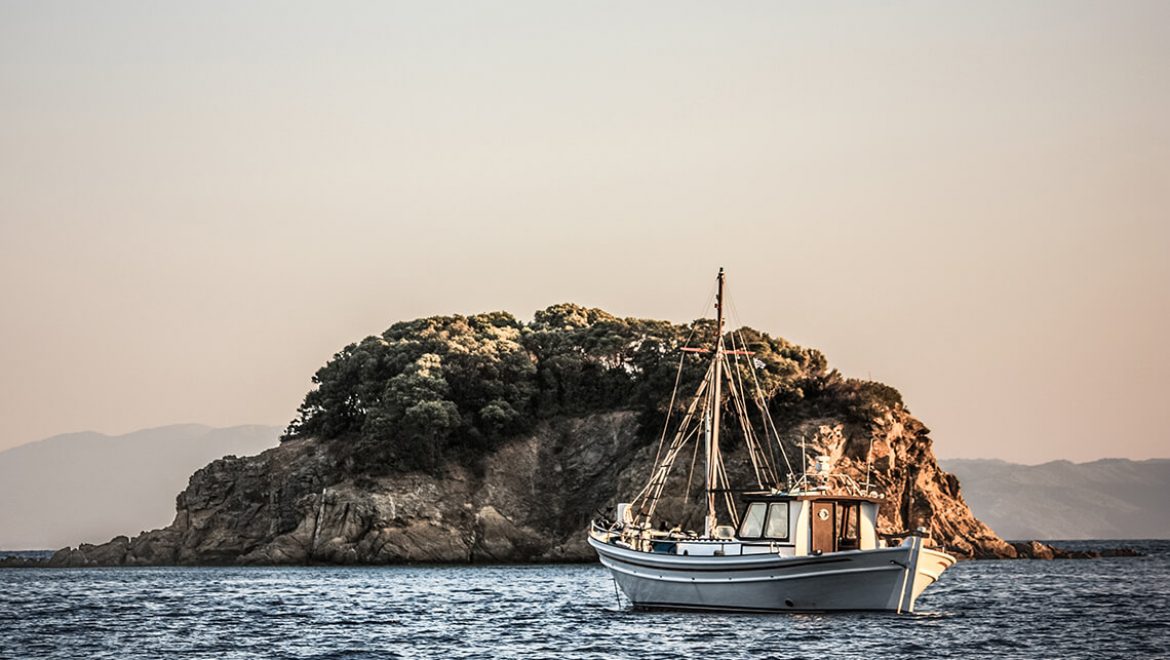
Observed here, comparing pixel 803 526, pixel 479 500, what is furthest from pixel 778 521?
pixel 479 500

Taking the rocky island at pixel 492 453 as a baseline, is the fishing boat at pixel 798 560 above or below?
below

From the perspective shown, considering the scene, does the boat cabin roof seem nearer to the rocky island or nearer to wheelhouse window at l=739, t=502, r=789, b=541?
wheelhouse window at l=739, t=502, r=789, b=541

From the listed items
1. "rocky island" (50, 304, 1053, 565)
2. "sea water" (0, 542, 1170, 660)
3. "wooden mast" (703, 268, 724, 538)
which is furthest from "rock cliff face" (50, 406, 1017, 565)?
"wooden mast" (703, 268, 724, 538)

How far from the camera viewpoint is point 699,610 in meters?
56.0

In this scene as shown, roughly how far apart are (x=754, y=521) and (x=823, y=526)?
256 centimetres

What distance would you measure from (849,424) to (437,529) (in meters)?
31.6

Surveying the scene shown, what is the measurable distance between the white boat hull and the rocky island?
53418 millimetres

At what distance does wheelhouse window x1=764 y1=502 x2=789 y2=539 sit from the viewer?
177 feet

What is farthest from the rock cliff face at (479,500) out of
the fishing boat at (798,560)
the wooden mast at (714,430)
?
the fishing boat at (798,560)

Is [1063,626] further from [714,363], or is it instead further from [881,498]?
[714,363]

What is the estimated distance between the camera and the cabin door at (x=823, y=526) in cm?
5347

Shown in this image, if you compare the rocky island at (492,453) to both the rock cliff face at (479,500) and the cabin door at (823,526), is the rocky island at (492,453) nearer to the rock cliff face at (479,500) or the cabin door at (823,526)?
the rock cliff face at (479,500)

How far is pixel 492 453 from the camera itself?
122 meters

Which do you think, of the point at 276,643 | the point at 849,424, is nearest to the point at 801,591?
the point at 276,643
